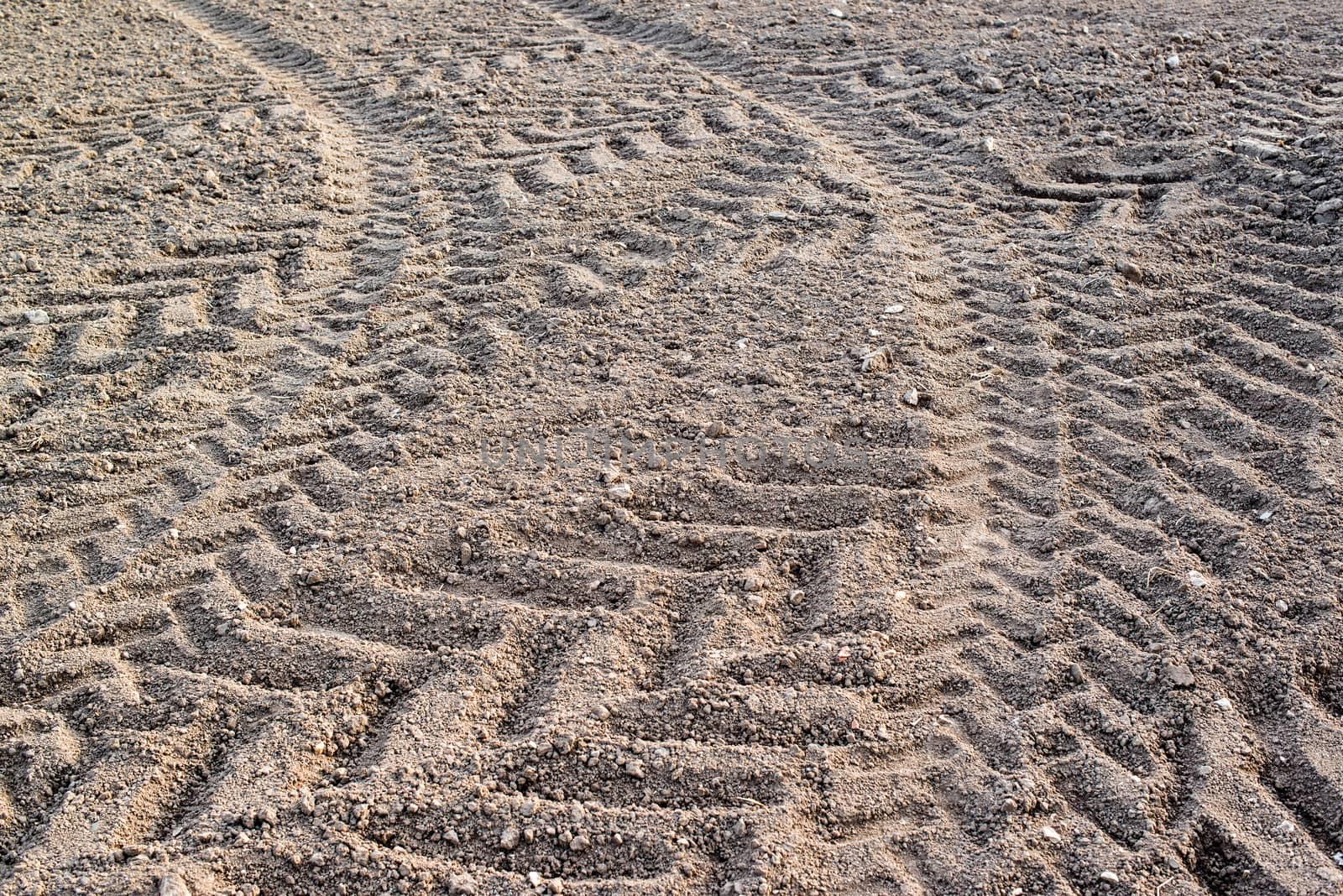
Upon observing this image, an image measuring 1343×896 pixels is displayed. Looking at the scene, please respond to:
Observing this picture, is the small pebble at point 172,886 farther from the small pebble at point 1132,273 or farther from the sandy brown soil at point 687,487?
the small pebble at point 1132,273

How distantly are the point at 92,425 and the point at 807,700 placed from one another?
2569mm

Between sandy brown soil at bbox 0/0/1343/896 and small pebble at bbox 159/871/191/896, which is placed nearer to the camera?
small pebble at bbox 159/871/191/896

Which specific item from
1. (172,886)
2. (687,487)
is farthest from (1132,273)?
(172,886)

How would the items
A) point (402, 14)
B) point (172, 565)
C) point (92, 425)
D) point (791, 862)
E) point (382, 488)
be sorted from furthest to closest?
point (402, 14), point (92, 425), point (382, 488), point (172, 565), point (791, 862)

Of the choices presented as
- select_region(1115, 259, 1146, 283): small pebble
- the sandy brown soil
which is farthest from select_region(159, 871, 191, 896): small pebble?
select_region(1115, 259, 1146, 283): small pebble

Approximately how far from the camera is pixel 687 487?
10.9 ft

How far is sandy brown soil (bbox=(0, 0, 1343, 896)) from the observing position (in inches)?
97.2

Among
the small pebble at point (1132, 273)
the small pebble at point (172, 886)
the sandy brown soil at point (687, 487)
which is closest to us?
the small pebble at point (172, 886)

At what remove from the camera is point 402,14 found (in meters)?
7.18

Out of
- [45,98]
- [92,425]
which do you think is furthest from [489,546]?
[45,98]

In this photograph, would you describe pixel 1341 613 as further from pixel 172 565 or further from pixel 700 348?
pixel 172 565

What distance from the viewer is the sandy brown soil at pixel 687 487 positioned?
2.47 m

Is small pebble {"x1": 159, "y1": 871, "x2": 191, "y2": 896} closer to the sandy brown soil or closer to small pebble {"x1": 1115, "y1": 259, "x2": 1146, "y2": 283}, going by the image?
the sandy brown soil

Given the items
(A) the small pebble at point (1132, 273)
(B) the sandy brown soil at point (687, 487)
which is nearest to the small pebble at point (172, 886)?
(B) the sandy brown soil at point (687, 487)
